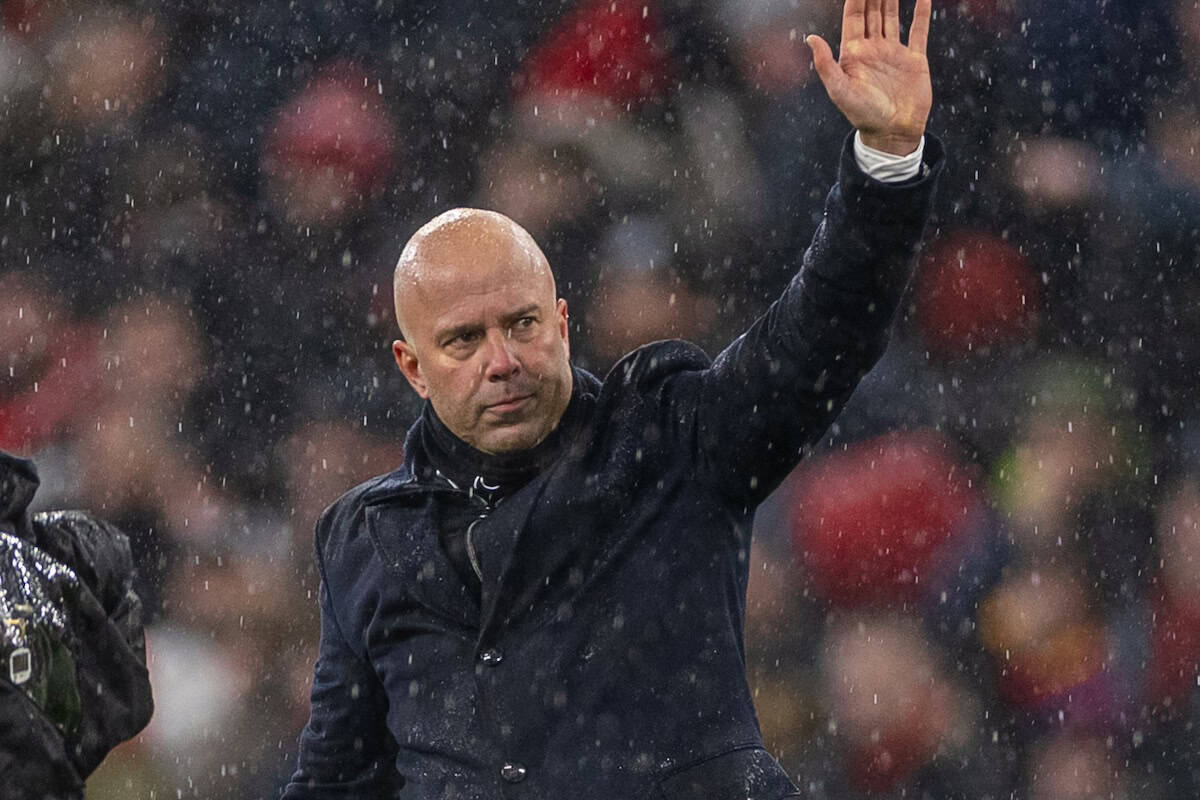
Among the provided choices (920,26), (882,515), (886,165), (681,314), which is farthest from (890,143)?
(681,314)

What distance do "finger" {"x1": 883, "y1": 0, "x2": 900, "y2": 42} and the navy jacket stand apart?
157mm

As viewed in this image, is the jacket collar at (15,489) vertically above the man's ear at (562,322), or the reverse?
the man's ear at (562,322)

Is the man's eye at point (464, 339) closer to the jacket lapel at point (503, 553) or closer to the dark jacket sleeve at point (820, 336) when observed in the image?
the jacket lapel at point (503, 553)

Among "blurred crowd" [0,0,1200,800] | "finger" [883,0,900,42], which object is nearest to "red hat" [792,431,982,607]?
"blurred crowd" [0,0,1200,800]

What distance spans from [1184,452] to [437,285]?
2094mm

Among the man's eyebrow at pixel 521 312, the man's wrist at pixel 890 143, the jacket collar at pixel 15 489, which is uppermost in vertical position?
the man's wrist at pixel 890 143

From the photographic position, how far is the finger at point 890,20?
182cm

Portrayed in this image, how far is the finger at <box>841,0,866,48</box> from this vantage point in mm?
1818

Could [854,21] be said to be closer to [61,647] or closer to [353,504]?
[353,504]

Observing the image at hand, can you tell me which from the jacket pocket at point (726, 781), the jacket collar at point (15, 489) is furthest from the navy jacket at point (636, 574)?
the jacket collar at point (15, 489)

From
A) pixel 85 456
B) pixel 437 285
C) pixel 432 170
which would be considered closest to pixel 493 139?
pixel 432 170

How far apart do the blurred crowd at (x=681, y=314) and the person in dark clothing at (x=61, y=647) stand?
1116 millimetres

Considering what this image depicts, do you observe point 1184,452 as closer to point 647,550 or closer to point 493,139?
point 493,139

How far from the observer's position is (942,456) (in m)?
3.57
